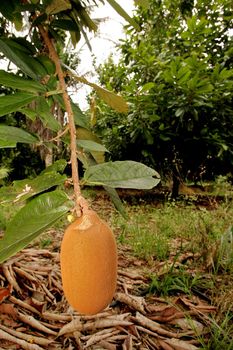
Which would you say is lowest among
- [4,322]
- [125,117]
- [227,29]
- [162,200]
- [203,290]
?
[162,200]

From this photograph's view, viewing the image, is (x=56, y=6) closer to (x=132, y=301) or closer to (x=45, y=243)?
(x=132, y=301)

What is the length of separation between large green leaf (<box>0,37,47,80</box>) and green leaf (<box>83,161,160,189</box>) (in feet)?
0.59

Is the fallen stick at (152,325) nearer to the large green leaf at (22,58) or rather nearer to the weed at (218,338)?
the weed at (218,338)

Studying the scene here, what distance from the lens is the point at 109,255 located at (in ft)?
0.96

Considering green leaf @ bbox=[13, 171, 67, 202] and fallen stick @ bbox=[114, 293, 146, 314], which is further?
fallen stick @ bbox=[114, 293, 146, 314]

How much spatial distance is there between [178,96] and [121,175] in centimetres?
345

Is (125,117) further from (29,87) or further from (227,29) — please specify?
(29,87)

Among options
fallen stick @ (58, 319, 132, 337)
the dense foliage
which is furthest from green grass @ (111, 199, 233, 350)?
the dense foliage

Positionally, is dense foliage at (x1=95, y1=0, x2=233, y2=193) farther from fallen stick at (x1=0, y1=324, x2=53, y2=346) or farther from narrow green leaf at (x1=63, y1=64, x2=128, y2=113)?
narrow green leaf at (x1=63, y1=64, x2=128, y2=113)

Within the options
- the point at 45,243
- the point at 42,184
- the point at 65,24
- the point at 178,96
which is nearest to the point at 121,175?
the point at 42,184

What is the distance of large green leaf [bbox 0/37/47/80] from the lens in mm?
433

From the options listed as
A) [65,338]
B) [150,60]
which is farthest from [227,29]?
[65,338]

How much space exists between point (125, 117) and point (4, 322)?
11.2 feet

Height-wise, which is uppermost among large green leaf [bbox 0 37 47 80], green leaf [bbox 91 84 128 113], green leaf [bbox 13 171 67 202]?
large green leaf [bbox 0 37 47 80]
